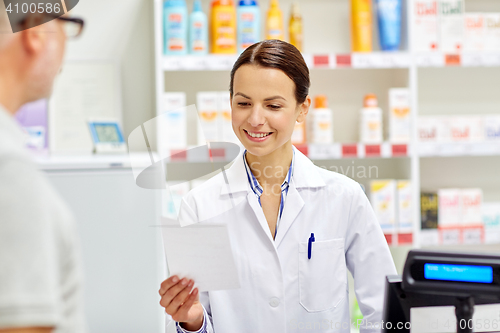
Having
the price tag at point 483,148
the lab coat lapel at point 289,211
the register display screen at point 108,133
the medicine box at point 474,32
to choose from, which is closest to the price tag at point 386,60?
the medicine box at point 474,32

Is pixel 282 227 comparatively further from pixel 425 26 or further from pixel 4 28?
pixel 425 26

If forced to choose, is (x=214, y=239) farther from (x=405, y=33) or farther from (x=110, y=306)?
(x=405, y=33)

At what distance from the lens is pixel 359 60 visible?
2.21 m

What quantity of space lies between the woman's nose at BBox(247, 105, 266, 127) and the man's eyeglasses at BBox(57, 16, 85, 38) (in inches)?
29.9

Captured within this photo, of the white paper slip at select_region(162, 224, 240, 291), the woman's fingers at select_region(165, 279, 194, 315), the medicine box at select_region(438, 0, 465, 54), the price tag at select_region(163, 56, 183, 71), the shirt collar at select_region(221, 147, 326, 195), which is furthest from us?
the medicine box at select_region(438, 0, 465, 54)

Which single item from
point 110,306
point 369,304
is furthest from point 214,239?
point 110,306

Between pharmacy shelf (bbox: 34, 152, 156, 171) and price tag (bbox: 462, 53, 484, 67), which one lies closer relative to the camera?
pharmacy shelf (bbox: 34, 152, 156, 171)

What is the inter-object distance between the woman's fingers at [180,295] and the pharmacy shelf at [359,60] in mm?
1391

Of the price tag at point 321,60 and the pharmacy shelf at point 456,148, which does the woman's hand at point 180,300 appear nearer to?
the price tag at point 321,60

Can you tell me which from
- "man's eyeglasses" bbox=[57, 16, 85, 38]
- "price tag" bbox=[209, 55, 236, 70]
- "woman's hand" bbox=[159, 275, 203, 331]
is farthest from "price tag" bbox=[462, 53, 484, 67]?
"man's eyeglasses" bbox=[57, 16, 85, 38]

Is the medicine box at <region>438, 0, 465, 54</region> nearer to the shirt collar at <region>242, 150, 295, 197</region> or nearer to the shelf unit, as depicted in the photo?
the shelf unit

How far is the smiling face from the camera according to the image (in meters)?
1.19

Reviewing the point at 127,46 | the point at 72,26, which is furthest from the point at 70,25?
the point at 127,46

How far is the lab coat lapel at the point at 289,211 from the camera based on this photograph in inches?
49.7
